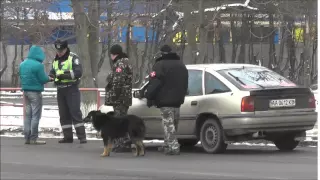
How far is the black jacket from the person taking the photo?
36.9ft

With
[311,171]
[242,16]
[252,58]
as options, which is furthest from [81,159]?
[252,58]

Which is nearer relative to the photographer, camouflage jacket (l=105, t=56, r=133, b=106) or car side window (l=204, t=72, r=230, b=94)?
car side window (l=204, t=72, r=230, b=94)

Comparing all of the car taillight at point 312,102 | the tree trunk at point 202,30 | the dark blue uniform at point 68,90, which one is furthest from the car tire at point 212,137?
the tree trunk at point 202,30

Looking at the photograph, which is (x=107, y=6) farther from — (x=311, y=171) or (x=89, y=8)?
(x=311, y=171)

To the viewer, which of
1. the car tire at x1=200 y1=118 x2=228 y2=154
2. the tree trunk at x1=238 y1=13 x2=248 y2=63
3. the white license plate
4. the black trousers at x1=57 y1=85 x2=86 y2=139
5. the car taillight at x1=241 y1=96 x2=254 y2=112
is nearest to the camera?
the car taillight at x1=241 y1=96 x2=254 y2=112

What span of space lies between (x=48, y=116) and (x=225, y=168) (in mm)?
8023

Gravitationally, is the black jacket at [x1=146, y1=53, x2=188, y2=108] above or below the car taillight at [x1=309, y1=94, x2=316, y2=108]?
above

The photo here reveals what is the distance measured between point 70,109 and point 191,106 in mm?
2615

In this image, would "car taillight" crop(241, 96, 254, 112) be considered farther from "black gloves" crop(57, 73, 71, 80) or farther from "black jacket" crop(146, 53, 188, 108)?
"black gloves" crop(57, 73, 71, 80)

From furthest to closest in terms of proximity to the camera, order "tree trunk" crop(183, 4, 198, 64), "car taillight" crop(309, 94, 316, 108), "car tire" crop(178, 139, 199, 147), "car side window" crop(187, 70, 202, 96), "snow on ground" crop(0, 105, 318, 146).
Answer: "tree trunk" crop(183, 4, 198, 64) < "snow on ground" crop(0, 105, 318, 146) < "car tire" crop(178, 139, 199, 147) < "car side window" crop(187, 70, 202, 96) < "car taillight" crop(309, 94, 316, 108)

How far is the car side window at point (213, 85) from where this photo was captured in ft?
37.7

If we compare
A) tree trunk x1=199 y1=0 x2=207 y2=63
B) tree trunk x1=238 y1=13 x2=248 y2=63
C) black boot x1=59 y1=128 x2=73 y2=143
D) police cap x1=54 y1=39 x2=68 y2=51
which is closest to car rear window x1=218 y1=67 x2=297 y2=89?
police cap x1=54 y1=39 x2=68 y2=51

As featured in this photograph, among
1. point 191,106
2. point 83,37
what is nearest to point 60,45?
point 191,106

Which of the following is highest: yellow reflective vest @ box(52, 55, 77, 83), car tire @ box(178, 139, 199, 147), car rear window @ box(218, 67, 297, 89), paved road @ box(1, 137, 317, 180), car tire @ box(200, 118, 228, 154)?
yellow reflective vest @ box(52, 55, 77, 83)
